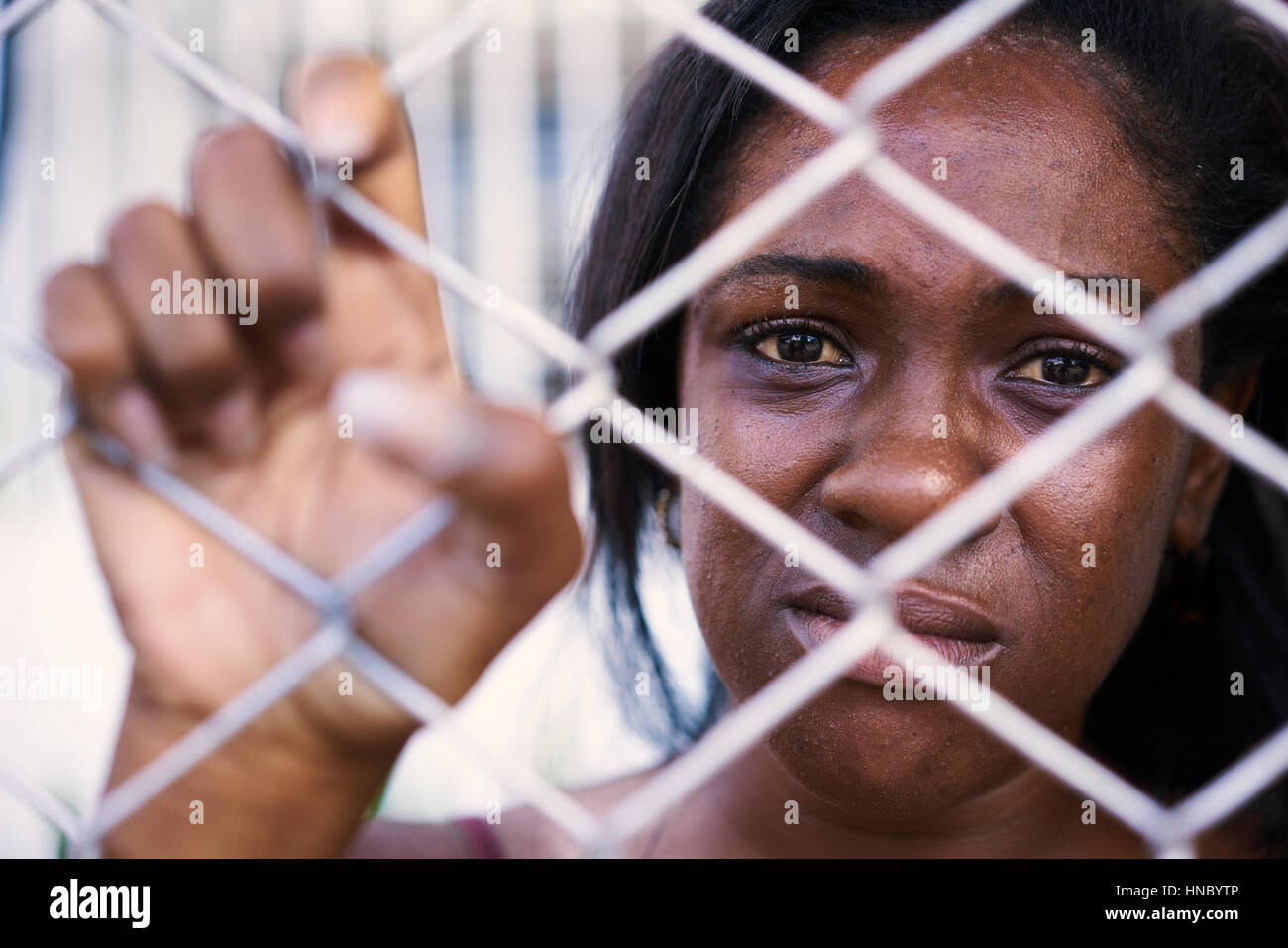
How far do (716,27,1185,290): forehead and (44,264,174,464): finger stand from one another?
0.51 metres

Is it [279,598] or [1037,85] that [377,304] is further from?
[1037,85]

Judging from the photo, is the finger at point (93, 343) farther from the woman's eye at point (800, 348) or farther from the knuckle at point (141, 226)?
the woman's eye at point (800, 348)

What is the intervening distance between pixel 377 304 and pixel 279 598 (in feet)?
0.63

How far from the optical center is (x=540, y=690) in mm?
1813

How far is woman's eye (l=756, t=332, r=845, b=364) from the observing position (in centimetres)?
97

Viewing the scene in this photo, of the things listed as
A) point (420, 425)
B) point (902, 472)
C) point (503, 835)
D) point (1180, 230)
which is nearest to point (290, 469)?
point (420, 425)

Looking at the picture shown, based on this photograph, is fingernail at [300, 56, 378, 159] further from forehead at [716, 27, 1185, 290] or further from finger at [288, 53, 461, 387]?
forehead at [716, 27, 1185, 290]

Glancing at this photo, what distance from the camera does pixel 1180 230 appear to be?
99cm

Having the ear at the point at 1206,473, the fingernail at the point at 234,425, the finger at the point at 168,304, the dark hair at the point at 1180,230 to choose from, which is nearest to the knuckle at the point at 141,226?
the finger at the point at 168,304

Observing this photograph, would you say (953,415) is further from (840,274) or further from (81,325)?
(81,325)

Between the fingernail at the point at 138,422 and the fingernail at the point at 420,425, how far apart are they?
0.17 meters

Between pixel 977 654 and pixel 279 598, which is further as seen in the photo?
pixel 977 654

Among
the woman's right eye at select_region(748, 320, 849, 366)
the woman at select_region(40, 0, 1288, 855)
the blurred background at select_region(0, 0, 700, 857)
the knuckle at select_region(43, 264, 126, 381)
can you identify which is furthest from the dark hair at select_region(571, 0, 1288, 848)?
the blurred background at select_region(0, 0, 700, 857)
